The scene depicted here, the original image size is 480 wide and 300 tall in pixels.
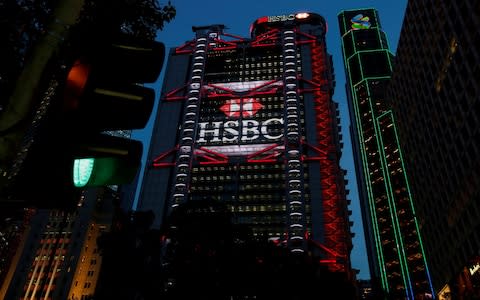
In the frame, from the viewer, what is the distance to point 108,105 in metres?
2.56

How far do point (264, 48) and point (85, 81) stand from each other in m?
99.3

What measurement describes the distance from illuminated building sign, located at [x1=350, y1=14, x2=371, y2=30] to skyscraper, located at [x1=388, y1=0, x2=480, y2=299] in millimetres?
87645

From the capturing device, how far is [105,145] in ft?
8.55

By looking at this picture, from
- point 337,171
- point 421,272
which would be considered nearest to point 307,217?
point 337,171

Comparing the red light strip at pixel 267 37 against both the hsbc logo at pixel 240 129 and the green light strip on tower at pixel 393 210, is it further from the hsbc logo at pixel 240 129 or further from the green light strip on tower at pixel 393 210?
the green light strip on tower at pixel 393 210

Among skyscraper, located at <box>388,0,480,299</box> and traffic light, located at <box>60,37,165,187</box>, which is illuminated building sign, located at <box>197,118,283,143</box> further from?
traffic light, located at <box>60,37,165,187</box>

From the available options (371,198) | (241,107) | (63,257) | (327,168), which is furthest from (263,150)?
(63,257)

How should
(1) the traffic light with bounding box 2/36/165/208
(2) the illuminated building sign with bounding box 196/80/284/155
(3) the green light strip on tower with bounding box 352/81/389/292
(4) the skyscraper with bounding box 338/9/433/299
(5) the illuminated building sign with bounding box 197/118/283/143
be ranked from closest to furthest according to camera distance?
1. (1) the traffic light with bounding box 2/36/165/208
2. (2) the illuminated building sign with bounding box 196/80/284/155
3. (5) the illuminated building sign with bounding box 197/118/283/143
4. (4) the skyscraper with bounding box 338/9/433/299
5. (3) the green light strip on tower with bounding box 352/81/389/292

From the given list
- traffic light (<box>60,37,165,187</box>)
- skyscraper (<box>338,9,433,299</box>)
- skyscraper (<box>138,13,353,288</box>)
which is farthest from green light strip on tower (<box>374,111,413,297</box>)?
traffic light (<box>60,37,165,187</box>)

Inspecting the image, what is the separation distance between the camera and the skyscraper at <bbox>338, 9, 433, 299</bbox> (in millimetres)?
94688

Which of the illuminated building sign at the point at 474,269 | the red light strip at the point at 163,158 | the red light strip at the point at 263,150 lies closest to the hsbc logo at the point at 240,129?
the red light strip at the point at 263,150

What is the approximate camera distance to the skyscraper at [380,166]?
9469 cm

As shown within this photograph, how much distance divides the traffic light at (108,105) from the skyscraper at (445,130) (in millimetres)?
39762

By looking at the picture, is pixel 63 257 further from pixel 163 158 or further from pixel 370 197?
pixel 370 197
